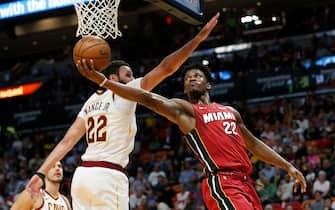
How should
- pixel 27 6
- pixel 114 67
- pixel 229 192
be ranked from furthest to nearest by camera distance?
pixel 27 6 → pixel 114 67 → pixel 229 192

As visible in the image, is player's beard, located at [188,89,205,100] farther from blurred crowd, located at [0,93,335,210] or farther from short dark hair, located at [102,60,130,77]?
blurred crowd, located at [0,93,335,210]

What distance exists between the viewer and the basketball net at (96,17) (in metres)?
6.44

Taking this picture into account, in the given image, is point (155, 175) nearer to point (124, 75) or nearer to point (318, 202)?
point (318, 202)

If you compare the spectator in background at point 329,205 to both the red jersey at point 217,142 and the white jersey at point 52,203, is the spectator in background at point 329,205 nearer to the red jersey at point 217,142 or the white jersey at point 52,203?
the white jersey at point 52,203

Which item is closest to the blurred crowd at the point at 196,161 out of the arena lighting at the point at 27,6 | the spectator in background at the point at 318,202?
the spectator in background at the point at 318,202

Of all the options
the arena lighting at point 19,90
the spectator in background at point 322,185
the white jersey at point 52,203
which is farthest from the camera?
the arena lighting at point 19,90

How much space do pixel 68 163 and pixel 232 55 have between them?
568 cm

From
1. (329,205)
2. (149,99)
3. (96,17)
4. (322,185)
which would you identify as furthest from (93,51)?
(322,185)

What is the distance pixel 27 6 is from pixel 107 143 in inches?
415

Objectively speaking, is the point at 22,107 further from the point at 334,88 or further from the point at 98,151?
the point at 98,151

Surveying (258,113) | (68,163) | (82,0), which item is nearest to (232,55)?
(258,113)

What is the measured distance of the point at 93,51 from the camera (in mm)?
5219

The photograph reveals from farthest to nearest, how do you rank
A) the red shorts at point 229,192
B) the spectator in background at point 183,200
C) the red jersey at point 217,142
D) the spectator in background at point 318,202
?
the spectator in background at point 183,200
the spectator in background at point 318,202
the red jersey at point 217,142
the red shorts at point 229,192

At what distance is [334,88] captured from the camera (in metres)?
16.9
